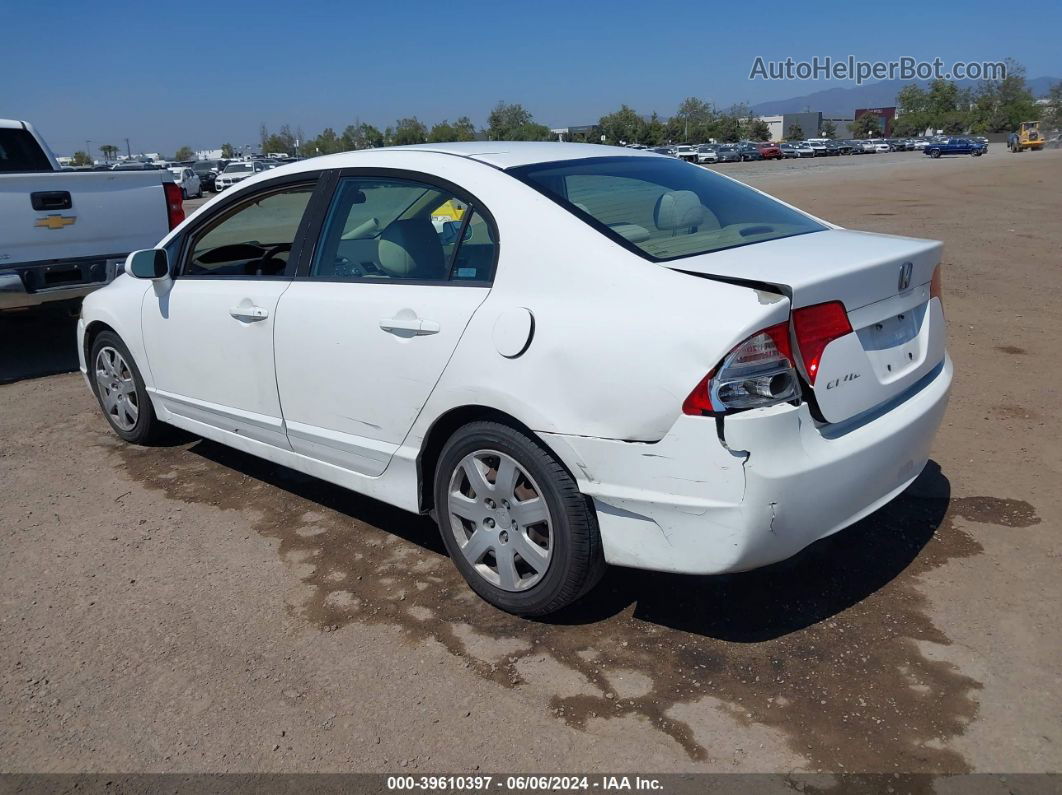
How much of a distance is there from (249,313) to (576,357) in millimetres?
1927

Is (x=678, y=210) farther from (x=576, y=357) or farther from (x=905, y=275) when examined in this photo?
(x=576, y=357)

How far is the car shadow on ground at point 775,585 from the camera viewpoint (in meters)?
3.42

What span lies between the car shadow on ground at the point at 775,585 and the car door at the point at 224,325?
2.95 ft

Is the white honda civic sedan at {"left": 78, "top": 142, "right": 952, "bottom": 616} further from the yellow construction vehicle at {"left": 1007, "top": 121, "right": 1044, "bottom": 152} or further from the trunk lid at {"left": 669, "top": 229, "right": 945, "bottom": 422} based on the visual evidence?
the yellow construction vehicle at {"left": 1007, "top": 121, "right": 1044, "bottom": 152}

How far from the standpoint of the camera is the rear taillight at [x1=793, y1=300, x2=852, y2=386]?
2873 millimetres

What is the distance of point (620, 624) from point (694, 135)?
5354 inches

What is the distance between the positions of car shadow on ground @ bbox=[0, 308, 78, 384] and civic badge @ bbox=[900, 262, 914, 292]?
269 inches

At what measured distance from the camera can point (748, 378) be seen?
2.78 meters

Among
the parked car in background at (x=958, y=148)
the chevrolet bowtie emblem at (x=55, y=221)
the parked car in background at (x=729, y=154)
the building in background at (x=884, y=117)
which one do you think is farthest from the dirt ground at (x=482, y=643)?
the building in background at (x=884, y=117)

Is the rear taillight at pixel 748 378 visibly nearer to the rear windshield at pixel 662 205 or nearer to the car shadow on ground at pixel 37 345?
the rear windshield at pixel 662 205

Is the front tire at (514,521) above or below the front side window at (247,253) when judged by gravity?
below

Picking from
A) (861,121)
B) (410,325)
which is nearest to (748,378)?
(410,325)

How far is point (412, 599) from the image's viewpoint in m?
3.69

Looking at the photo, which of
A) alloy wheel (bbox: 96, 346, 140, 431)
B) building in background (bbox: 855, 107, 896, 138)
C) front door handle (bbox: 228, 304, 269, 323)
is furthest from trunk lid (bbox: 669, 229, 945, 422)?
building in background (bbox: 855, 107, 896, 138)
